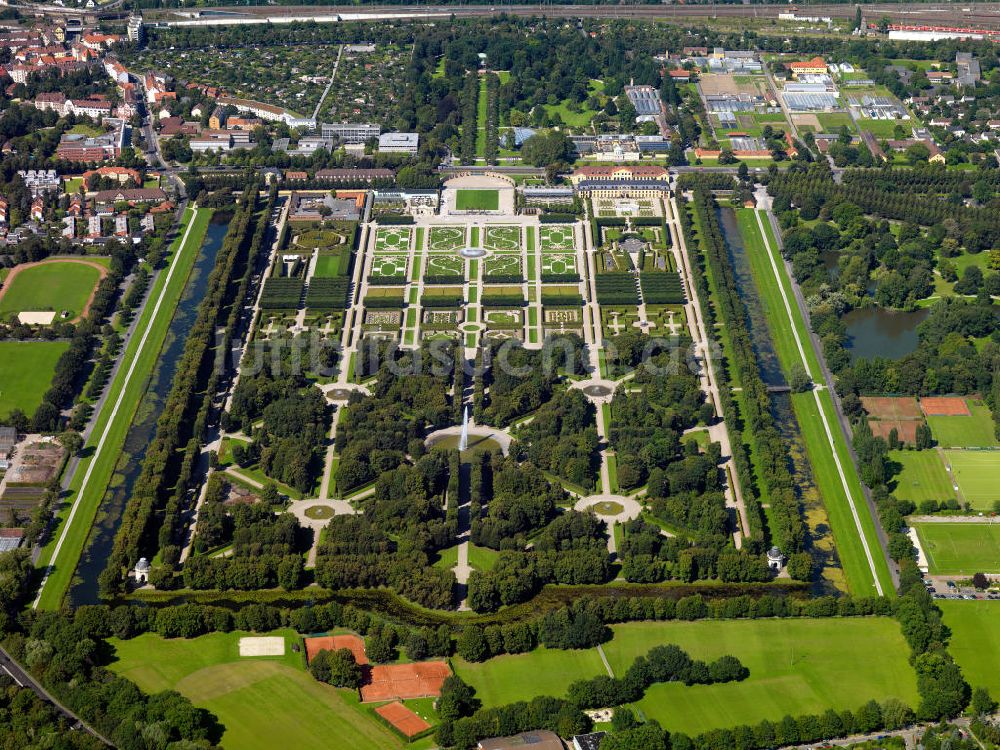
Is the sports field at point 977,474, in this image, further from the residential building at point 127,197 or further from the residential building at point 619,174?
the residential building at point 127,197

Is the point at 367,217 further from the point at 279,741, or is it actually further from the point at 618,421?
the point at 279,741

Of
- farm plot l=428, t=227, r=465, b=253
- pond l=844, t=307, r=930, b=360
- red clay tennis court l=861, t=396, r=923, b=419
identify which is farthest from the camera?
farm plot l=428, t=227, r=465, b=253

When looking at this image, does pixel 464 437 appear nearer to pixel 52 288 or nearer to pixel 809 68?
pixel 52 288

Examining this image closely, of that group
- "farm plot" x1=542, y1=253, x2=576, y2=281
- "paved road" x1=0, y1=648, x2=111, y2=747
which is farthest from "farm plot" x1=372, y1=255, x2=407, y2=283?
"paved road" x1=0, y1=648, x2=111, y2=747

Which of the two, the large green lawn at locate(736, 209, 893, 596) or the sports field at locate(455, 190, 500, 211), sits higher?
the sports field at locate(455, 190, 500, 211)

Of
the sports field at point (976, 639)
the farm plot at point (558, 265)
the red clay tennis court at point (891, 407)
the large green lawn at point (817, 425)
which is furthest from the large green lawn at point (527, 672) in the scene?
the farm plot at point (558, 265)

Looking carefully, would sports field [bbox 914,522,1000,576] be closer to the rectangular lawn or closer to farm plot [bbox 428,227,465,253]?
the rectangular lawn
